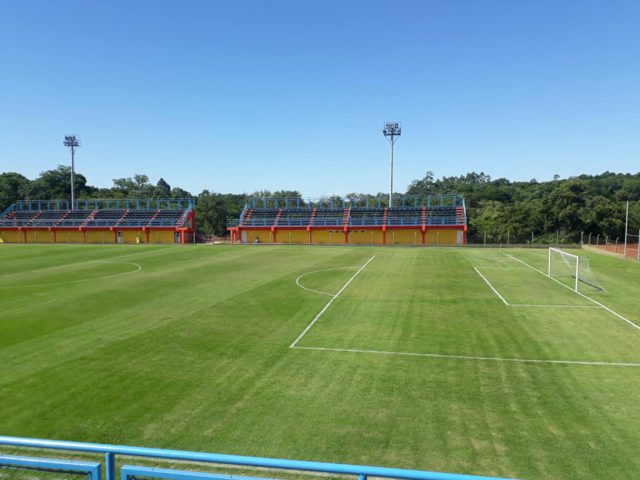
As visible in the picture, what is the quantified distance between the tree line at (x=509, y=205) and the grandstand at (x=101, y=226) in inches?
725

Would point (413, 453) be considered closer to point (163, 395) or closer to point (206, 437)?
point (206, 437)

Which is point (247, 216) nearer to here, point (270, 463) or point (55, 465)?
point (55, 465)

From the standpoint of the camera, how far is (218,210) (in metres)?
90.3

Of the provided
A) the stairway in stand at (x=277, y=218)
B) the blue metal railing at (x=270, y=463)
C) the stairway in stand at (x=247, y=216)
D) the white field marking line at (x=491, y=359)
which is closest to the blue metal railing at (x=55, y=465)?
the blue metal railing at (x=270, y=463)

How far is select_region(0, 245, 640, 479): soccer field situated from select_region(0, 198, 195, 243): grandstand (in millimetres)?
45382

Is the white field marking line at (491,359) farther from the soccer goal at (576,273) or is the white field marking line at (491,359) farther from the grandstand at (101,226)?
the grandstand at (101,226)

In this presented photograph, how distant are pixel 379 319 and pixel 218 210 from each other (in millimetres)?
77126

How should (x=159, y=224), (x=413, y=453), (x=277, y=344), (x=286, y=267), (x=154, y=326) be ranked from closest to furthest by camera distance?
(x=413, y=453) < (x=277, y=344) < (x=154, y=326) < (x=286, y=267) < (x=159, y=224)

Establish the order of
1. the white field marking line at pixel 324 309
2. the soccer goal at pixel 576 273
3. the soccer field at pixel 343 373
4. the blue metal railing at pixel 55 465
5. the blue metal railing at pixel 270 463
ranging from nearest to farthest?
1. the blue metal railing at pixel 270 463
2. the blue metal railing at pixel 55 465
3. the soccer field at pixel 343 373
4. the white field marking line at pixel 324 309
5. the soccer goal at pixel 576 273

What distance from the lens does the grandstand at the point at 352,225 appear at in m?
62.4

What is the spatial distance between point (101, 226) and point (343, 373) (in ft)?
224

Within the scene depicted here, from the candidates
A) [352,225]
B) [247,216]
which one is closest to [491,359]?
[352,225]

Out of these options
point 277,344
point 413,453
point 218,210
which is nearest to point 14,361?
point 277,344

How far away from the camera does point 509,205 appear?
239ft
